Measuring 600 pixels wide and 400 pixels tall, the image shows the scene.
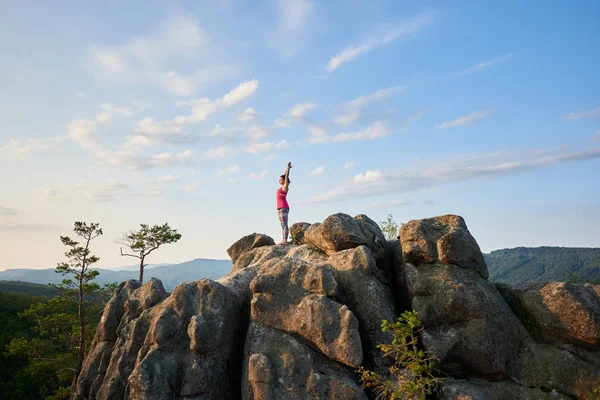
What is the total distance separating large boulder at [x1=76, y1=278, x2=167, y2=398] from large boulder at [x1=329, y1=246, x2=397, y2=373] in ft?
39.0

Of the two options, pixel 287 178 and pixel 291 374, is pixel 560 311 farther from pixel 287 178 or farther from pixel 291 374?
pixel 287 178

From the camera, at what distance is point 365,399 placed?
17.4 metres

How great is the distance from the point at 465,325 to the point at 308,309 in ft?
25.1

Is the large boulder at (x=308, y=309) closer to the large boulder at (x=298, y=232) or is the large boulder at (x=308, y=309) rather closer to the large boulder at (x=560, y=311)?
Answer: the large boulder at (x=298, y=232)

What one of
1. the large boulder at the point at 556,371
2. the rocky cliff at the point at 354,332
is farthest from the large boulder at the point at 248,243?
the large boulder at the point at 556,371

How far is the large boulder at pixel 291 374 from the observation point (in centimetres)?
1748

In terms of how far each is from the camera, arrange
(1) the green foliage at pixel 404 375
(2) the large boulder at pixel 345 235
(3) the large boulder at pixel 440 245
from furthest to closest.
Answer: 1. (2) the large boulder at pixel 345 235
2. (3) the large boulder at pixel 440 245
3. (1) the green foliage at pixel 404 375

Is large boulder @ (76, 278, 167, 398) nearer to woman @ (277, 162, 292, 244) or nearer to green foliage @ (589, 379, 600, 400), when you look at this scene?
woman @ (277, 162, 292, 244)

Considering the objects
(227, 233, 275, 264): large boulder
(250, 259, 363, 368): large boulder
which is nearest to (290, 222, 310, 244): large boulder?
(227, 233, 275, 264): large boulder

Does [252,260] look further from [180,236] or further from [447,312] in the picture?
[180,236]

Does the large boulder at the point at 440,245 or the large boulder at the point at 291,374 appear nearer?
the large boulder at the point at 291,374

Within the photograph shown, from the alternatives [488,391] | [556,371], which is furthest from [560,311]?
[488,391]

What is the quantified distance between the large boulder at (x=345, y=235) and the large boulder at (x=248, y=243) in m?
8.99

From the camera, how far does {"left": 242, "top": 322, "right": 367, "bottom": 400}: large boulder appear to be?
17484mm
